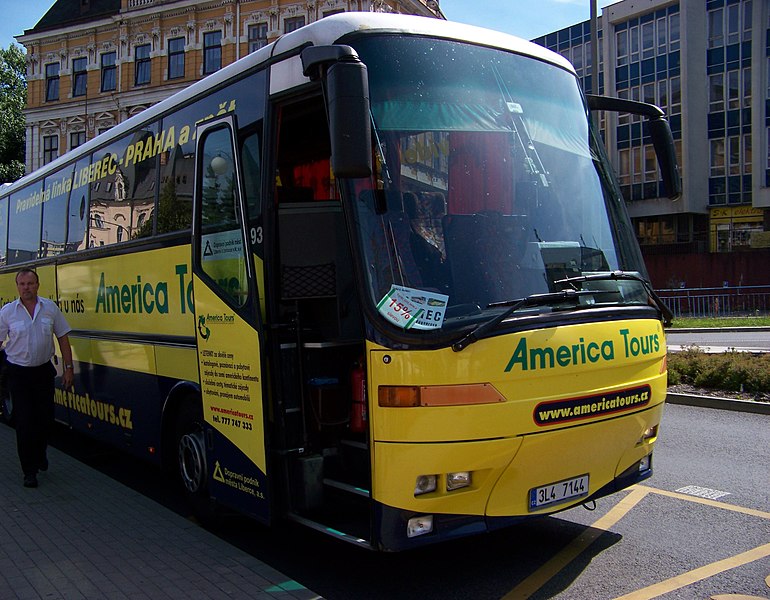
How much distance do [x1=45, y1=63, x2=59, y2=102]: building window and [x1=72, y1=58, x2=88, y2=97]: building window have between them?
1.52 m

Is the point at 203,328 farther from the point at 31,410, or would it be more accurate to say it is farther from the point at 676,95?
the point at 676,95

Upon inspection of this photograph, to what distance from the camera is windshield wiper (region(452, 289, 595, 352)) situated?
436 cm

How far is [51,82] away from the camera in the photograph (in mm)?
49000

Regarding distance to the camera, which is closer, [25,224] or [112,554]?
[112,554]

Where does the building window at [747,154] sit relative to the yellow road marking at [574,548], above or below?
above

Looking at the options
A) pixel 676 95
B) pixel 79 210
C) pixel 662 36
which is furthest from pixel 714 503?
pixel 662 36

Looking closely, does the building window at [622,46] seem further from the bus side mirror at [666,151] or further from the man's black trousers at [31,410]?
the man's black trousers at [31,410]

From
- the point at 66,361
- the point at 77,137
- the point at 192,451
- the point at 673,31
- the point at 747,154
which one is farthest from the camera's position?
the point at 77,137

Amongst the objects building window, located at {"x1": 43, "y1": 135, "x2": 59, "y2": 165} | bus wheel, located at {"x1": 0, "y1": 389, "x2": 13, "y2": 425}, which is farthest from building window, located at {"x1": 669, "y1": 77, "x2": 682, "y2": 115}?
bus wheel, located at {"x1": 0, "y1": 389, "x2": 13, "y2": 425}

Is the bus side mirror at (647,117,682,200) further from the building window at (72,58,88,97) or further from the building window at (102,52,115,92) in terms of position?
the building window at (72,58,88,97)

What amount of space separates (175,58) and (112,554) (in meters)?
42.8

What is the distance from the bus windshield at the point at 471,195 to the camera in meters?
4.57

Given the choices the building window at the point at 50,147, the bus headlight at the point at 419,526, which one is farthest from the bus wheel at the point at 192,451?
the building window at the point at 50,147

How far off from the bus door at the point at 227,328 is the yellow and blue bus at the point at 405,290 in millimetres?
21
